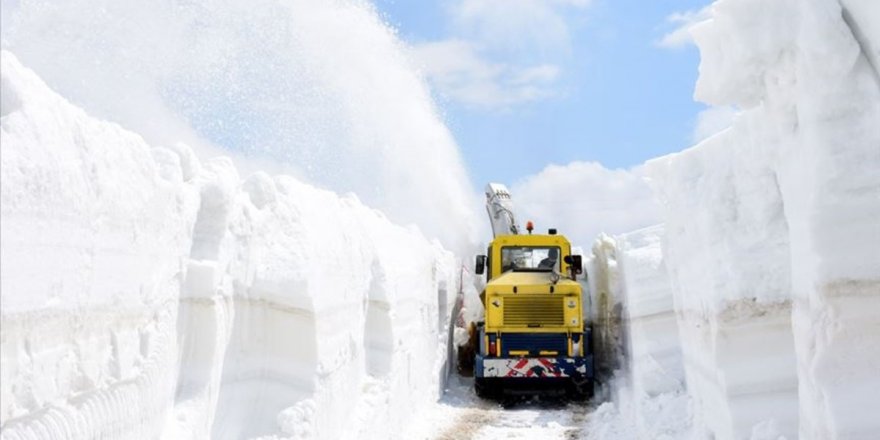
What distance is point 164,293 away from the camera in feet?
15.7

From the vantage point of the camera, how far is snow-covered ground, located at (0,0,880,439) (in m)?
3.49

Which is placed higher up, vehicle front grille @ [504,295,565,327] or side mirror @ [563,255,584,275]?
side mirror @ [563,255,584,275]

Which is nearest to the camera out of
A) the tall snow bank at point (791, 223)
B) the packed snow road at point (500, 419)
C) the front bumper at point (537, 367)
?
the tall snow bank at point (791, 223)

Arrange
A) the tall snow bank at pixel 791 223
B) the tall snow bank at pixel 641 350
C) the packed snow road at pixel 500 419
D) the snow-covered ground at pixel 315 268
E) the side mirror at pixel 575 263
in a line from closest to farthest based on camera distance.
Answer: the snow-covered ground at pixel 315 268 < the tall snow bank at pixel 791 223 < the tall snow bank at pixel 641 350 < the packed snow road at pixel 500 419 < the side mirror at pixel 575 263

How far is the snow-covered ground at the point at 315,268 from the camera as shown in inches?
137

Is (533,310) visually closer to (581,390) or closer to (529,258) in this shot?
(581,390)

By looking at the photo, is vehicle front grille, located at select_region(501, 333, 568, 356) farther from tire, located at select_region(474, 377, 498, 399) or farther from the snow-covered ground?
the snow-covered ground

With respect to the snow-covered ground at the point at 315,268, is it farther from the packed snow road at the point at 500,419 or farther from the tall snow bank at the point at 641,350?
the packed snow road at the point at 500,419

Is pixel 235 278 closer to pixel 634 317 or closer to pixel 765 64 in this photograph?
pixel 765 64

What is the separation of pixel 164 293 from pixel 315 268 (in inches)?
73.3

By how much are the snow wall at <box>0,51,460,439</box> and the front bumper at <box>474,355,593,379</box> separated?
5282 millimetres

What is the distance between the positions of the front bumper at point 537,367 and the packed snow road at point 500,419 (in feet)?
1.85

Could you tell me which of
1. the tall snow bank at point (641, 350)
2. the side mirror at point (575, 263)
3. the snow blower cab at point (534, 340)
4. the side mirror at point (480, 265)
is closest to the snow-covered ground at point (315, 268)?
the tall snow bank at point (641, 350)

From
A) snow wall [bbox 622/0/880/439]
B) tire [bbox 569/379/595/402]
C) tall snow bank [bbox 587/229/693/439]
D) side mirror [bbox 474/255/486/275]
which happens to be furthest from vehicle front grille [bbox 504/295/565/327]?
snow wall [bbox 622/0/880/439]
